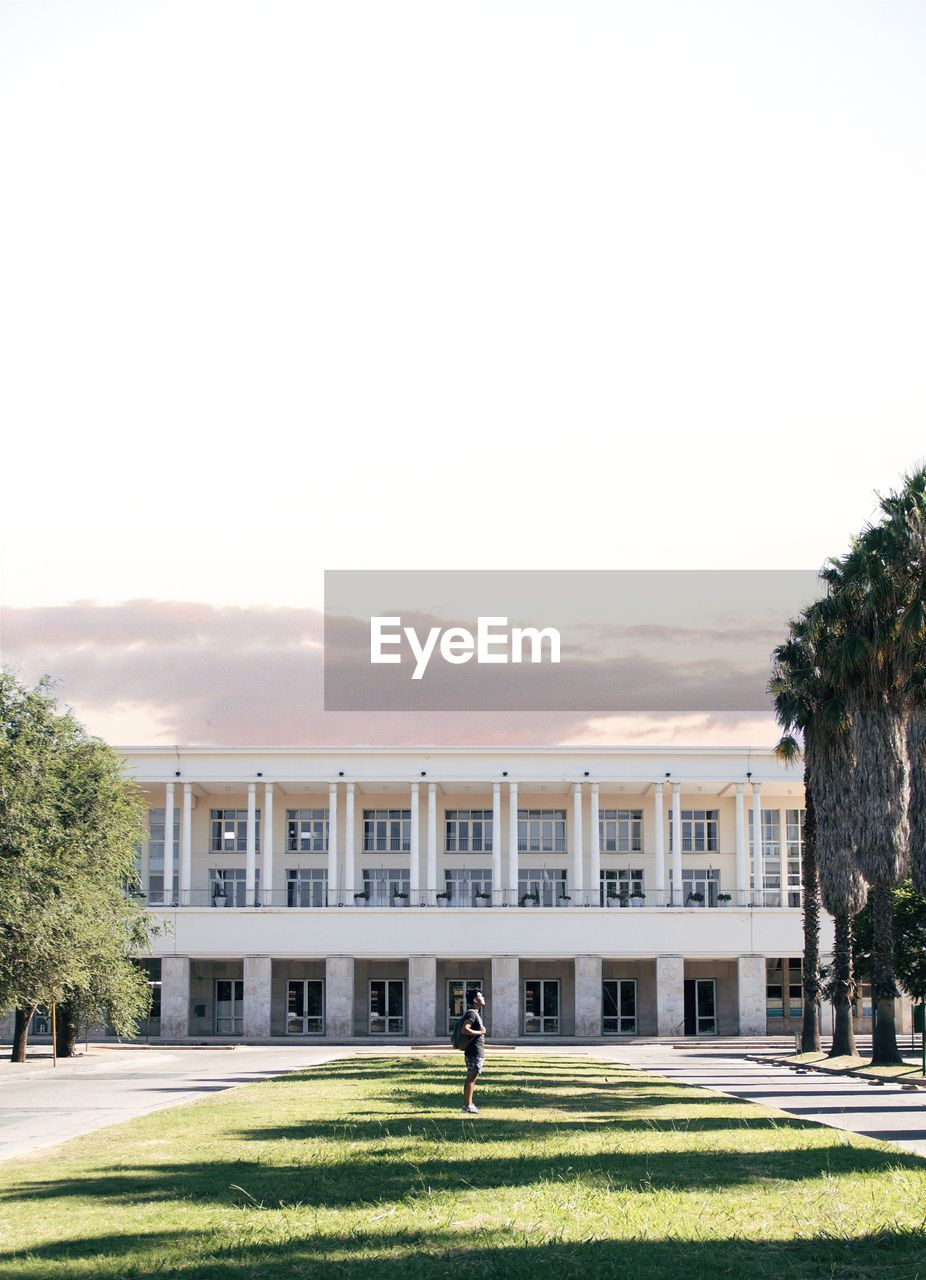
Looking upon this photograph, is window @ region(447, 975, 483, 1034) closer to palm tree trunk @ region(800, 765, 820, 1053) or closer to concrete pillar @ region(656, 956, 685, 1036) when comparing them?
concrete pillar @ region(656, 956, 685, 1036)

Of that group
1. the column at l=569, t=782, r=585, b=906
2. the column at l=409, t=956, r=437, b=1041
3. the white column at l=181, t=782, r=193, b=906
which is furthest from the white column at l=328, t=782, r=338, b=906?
the column at l=569, t=782, r=585, b=906

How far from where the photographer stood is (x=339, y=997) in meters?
68.8

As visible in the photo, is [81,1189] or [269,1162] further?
[269,1162]

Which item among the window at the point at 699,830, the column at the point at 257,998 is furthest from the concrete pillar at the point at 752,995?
the column at the point at 257,998

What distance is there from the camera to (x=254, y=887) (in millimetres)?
72312

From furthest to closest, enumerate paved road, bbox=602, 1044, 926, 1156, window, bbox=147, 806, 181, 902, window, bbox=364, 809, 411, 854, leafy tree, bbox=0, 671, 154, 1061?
1. window, bbox=364, 809, 411, 854
2. window, bbox=147, 806, 181, 902
3. leafy tree, bbox=0, 671, 154, 1061
4. paved road, bbox=602, 1044, 926, 1156

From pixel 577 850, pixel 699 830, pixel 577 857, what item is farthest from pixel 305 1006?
A: pixel 699 830

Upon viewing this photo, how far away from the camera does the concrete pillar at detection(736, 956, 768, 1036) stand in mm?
69938

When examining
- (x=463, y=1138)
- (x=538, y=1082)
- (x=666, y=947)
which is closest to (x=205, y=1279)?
(x=463, y=1138)

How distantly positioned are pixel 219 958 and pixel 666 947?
20155 millimetres

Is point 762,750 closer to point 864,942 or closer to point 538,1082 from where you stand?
point 864,942

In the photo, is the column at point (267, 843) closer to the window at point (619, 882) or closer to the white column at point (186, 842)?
the white column at point (186, 842)

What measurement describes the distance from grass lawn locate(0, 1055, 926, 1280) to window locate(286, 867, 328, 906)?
51.6 m

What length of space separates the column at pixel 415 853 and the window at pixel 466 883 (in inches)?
70.3
